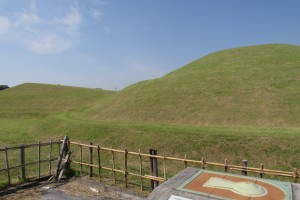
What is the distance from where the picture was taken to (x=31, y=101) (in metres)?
55.1

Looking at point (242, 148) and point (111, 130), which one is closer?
point (242, 148)

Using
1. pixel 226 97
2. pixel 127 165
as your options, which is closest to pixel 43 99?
pixel 226 97

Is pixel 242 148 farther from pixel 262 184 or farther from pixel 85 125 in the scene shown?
pixel 85 125

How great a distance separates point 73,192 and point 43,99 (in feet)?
162

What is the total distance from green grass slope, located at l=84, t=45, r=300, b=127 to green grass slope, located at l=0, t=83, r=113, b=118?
1779cm

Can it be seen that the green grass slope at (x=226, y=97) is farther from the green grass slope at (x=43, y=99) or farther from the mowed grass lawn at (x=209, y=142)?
the green grass slope at (x=43, y=99)

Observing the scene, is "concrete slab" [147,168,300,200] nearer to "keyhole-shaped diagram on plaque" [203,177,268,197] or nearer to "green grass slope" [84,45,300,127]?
"keyhole-shaped diagram on plaque" [203,177,268,197]

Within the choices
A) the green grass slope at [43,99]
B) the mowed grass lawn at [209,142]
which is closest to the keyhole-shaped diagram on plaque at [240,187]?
the mowed grass lawn at [209,142]

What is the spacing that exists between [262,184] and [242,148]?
37.6ft

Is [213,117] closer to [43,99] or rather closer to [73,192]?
[73,192]

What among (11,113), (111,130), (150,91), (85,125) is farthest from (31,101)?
(111,130)

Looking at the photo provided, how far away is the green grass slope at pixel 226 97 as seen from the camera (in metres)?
23.8

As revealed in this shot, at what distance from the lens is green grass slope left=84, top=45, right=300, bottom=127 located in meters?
23.8

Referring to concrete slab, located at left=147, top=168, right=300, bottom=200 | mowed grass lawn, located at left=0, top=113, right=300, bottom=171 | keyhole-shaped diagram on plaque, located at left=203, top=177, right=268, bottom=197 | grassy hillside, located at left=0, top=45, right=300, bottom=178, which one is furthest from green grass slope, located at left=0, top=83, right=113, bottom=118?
keyhole-shaped diagram on plaque, located at left=203, top=177, right=268, bottom=197
